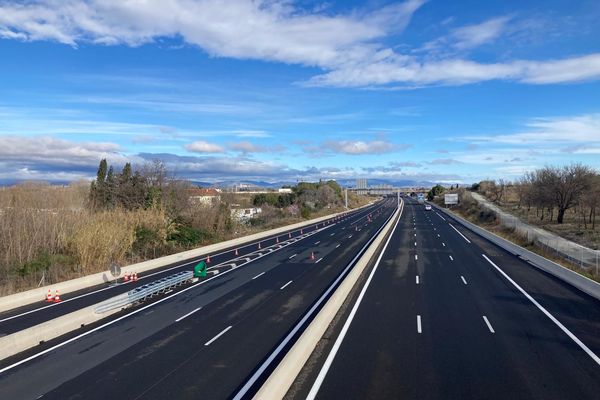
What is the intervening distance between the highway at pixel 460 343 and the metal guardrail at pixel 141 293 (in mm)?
7778

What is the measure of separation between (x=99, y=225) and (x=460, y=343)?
24.5 metres

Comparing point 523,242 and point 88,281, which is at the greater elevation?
point 523,242

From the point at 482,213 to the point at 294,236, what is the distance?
39.5 m

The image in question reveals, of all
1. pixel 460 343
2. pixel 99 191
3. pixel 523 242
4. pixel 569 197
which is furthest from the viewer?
pixel 569 197

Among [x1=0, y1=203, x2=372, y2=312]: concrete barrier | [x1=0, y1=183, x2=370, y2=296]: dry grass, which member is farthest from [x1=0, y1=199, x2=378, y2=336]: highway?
[x1=0, y1=183, x2=370, y2=296]: dry grass

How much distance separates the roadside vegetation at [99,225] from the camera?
27.0m

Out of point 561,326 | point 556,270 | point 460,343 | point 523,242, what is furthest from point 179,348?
point 523,242

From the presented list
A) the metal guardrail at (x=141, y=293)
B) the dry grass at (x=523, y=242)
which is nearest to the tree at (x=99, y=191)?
the metal guardrail at (x=141, y=293)

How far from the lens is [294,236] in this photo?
164ft

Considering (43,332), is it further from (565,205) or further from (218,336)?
(565,205)

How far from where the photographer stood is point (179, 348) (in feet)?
41.2

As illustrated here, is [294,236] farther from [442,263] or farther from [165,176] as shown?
[442,263]

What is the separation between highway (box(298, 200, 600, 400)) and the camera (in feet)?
31.5

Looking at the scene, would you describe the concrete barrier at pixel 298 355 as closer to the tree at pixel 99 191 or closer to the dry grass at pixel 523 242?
the dry grass at pixel 523 242
